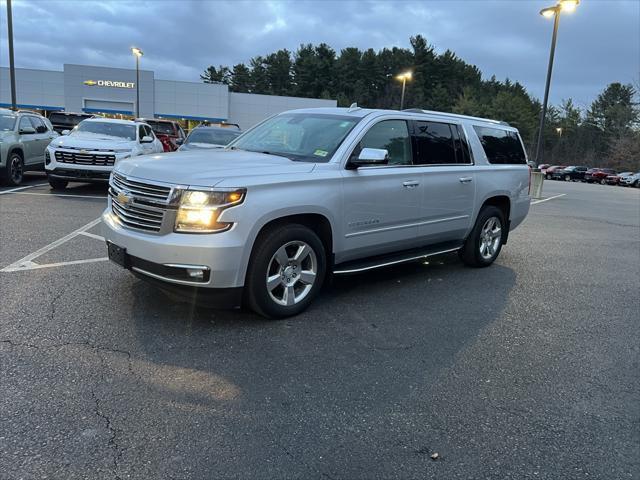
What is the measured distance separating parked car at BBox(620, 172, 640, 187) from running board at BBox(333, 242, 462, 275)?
49.6 metres

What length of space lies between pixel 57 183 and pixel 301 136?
8.74m

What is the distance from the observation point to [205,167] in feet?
14.3

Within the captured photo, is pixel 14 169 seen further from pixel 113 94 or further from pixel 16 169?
pixel 113 94

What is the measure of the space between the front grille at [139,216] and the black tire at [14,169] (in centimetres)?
916

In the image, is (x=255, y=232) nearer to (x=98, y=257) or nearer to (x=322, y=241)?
(x=322, y=241)

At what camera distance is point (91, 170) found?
11.3 m

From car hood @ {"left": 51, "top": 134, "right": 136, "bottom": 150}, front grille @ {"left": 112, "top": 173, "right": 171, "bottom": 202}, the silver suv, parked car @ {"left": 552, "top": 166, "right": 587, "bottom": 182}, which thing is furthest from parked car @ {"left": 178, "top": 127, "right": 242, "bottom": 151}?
parked car @ {"left": 552, "top": 166, "right": 587, "bottom": 182}

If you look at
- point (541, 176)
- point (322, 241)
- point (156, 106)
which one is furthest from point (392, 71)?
point (322, 241)


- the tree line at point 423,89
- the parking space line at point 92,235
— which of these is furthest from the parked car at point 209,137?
the tree line at point 423,89

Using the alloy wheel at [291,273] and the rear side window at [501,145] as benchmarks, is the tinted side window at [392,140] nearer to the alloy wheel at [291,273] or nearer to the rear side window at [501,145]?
the alloy wheel at [291,273]

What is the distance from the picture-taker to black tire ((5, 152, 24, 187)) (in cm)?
1208

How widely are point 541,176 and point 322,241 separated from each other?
17822mm

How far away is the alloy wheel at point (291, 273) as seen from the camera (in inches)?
177

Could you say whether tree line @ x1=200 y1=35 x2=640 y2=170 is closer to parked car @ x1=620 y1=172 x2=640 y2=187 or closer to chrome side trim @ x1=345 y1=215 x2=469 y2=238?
parked car @ x1=620 y1=172 x2=640 y2=187
